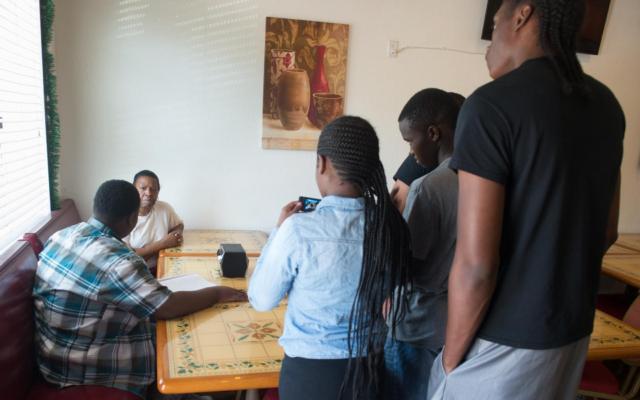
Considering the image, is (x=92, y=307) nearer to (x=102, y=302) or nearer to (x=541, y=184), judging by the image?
(x=102, y=302)

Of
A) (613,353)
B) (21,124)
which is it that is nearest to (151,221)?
(21,124)

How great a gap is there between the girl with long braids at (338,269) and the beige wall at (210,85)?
179cm

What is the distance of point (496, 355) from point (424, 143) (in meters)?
0.63

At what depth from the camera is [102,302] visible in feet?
4.66

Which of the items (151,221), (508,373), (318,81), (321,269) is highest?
(318,81)

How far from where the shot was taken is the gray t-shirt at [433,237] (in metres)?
1.12

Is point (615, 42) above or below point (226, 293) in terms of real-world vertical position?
above

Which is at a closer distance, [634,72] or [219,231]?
[219,231]

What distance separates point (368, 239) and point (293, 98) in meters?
1.88

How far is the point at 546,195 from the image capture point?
2.55 ft

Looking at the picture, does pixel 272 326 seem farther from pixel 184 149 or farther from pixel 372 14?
pixel 372 14

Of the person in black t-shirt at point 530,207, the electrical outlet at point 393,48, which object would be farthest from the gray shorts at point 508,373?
the electrical outlet at point 393,48

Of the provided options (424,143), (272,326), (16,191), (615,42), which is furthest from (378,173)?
(615,42)

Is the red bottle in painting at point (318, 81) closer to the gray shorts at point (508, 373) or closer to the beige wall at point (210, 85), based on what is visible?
the beige wall at point (210, 85)
